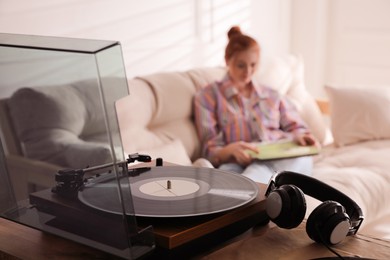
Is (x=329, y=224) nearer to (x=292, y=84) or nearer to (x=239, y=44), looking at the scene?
(x=239, y=44)

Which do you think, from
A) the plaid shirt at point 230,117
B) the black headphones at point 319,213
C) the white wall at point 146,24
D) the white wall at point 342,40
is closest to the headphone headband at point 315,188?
the black headphones at point 319,213

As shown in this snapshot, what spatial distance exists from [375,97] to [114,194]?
2.07m

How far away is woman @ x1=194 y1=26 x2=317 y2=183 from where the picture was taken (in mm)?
2238

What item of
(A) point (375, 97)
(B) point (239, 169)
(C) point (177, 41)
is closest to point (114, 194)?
(B) point (239, 169)

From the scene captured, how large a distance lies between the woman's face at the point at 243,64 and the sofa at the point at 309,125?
0.63 ft

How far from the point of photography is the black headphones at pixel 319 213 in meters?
0.85

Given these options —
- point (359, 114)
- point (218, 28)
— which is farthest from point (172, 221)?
point (218, 28)

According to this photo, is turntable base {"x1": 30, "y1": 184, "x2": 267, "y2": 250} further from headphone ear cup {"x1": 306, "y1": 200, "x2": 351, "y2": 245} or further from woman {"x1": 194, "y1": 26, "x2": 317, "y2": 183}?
woman {"x1": 194, "y1": 26, "x2": 317, "y2": 183}

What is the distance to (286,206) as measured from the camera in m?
0.88

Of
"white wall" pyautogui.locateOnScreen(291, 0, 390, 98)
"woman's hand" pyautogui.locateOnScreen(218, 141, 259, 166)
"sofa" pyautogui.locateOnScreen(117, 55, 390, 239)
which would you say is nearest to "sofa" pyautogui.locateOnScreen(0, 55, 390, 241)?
"sofa" pyautogui.locateOnScreen(117, 55, 390, 239)

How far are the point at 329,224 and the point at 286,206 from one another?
7 cm

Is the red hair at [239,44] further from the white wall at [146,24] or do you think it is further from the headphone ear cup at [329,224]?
the headphone ear cup at [329,224]

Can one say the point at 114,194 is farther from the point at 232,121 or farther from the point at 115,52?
the point at 232,121

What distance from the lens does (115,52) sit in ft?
2.39
